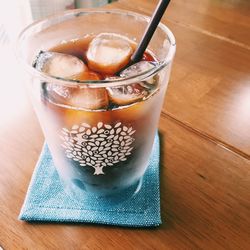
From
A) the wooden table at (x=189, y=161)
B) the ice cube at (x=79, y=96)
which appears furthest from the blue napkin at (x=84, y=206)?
the ice cube at (x=79, y=96)

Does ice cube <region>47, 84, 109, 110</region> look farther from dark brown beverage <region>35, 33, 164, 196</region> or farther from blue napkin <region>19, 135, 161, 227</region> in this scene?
blue napkin <region>19, 135, 161, 227</region>

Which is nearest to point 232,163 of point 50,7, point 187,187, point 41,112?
point 187,187

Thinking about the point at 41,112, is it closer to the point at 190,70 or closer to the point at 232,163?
the point at 232,163

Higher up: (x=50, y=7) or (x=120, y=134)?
(x=120, y=134)

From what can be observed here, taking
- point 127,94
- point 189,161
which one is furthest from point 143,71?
point 189,161

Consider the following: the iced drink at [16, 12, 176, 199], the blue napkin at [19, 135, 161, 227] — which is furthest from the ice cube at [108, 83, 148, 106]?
the blue napkin at [19, 135, 161, 227]

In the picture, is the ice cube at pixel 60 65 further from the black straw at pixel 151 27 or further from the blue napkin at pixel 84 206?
the blue napkin at pixel 84 206

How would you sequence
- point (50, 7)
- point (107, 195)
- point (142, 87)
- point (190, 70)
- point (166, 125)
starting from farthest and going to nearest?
point (50, 7) → point (190, 70) → point (166, 125) → point (107, 195) → point (142, 87)
